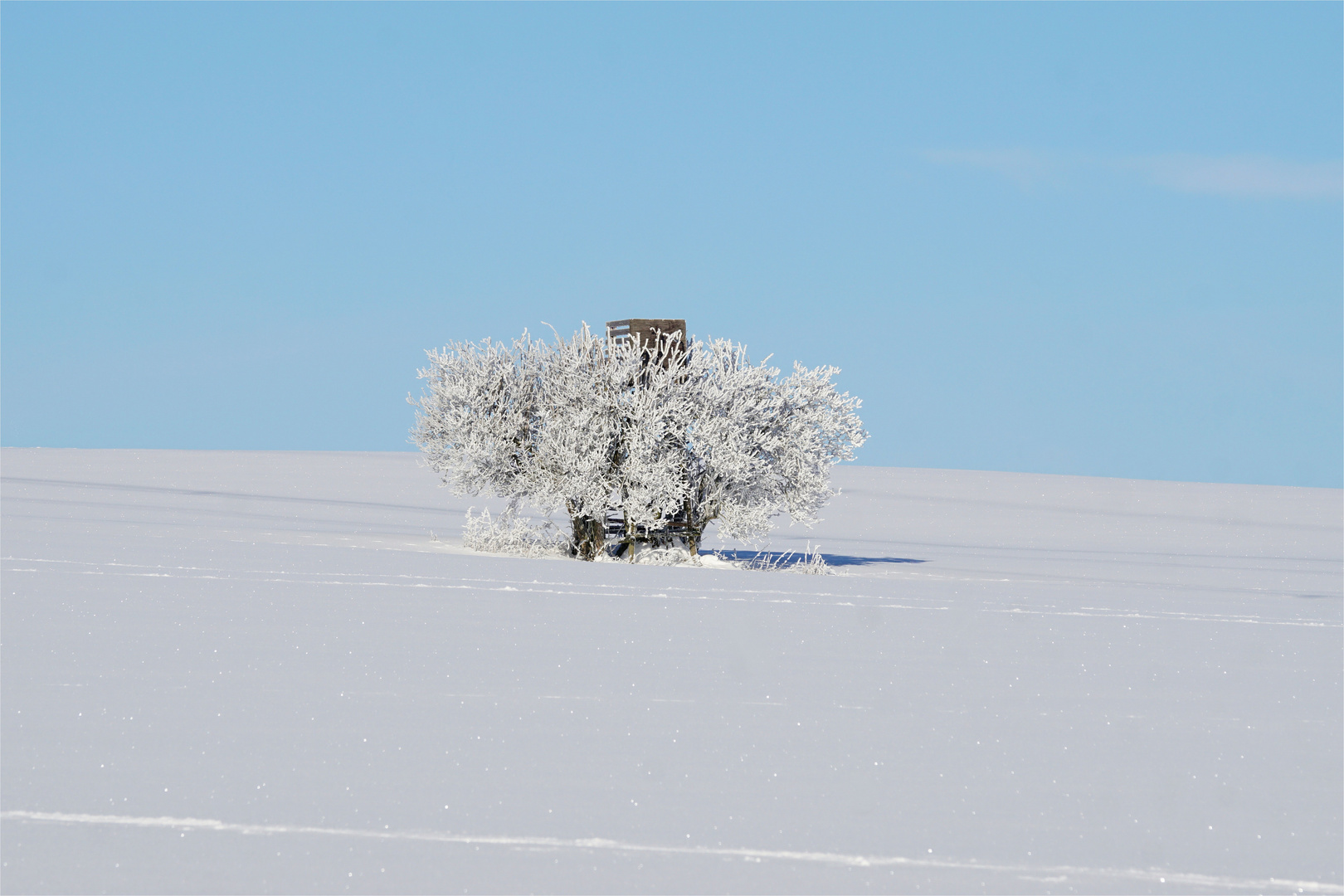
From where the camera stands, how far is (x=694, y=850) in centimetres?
526

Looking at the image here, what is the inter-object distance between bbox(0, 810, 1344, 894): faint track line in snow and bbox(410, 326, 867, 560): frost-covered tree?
40.9 feet

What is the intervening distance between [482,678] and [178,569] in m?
7.38

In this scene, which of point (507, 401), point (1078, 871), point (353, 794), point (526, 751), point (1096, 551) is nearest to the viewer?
point (1078, 871)

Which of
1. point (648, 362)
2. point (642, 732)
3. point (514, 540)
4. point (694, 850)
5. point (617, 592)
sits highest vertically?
point (648, 362)

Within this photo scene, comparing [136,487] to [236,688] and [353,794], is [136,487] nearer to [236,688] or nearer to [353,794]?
[236,688]

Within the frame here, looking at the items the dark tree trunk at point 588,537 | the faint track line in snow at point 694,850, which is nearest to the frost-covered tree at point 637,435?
the dark tree trunk at point 588,537

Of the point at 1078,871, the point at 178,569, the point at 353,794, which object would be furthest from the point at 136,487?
the point at 1078,871

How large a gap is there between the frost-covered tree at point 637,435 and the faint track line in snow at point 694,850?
40.9 feet

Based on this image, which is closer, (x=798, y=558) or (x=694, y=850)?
(x=694, y=850)

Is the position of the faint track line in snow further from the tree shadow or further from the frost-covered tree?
Result: the tree shadow

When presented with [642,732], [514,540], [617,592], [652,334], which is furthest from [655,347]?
[642,732]

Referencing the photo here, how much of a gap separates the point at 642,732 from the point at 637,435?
35.5 feet

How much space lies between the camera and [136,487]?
33.7 m

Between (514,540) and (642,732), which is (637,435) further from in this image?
(642,732)
